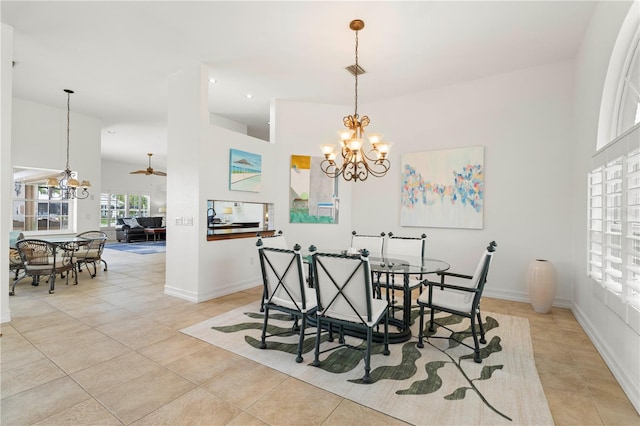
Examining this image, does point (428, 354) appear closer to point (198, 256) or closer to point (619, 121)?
point (619, 121)

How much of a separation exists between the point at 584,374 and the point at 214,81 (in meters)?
5.46

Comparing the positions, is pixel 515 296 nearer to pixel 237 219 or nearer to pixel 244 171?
pixel 237 219

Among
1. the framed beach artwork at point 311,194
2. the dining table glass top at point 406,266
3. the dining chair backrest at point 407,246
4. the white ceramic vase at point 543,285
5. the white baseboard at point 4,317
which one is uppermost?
the framed beach artwork at point 311,194

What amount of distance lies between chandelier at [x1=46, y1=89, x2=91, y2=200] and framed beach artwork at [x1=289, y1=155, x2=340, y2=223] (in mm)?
4106

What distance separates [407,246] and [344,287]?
6.26ft

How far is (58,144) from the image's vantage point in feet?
20.3

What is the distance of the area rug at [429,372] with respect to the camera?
190 cm

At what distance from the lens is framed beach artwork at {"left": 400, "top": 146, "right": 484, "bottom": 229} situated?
4.55 m

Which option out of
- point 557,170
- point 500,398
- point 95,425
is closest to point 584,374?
point 500,398

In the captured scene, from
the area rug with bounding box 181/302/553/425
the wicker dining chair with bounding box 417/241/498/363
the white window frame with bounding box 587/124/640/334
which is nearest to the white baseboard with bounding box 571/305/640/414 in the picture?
the white window frame with bounding box 587/124/640/334

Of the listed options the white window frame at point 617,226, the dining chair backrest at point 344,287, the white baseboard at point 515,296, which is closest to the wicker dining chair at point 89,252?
the dining chair backrest at point 344,287

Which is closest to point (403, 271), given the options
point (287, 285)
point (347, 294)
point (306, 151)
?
point (347, 294)

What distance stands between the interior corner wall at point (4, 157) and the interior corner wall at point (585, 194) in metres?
5.65

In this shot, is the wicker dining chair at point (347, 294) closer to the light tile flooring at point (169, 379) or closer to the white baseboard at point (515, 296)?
the light tile flooring at point (169, 379)
